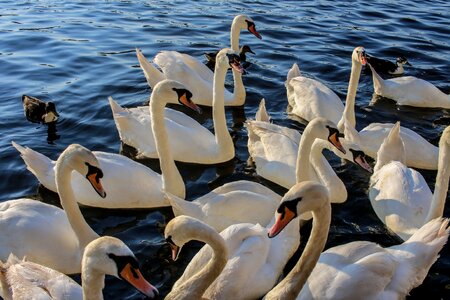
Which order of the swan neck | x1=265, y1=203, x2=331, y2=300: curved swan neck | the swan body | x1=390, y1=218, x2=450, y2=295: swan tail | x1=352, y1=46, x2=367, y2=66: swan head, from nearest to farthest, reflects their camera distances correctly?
the swan neck < x1=265, y1=203, x2=331, y2=300: curved swan neck < x1=390, y1=218, x2=450, y2=295: swan tail < x1=352, y1=46, x2=367, y2=66: swan head < the swan body

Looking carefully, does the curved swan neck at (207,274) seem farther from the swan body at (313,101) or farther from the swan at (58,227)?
the swan body at (313,101)

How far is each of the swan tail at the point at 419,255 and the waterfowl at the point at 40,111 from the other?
6.61 meters

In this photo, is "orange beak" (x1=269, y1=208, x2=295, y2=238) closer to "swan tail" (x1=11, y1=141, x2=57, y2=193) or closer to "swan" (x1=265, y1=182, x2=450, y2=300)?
"swan" (x1=265, y1=182, x2=450, y2=300)

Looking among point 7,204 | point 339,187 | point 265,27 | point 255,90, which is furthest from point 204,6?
point 7,204

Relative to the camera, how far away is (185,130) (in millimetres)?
10133

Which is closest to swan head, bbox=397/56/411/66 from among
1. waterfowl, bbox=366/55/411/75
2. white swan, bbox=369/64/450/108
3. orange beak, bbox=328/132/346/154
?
waterfowl, bbox=366/55/411/75

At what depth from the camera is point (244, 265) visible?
272 inches

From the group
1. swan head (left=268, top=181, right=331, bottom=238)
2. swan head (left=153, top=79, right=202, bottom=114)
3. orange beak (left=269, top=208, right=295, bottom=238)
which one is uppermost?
swan head (left=153, top=79, right=202, bottom=114)

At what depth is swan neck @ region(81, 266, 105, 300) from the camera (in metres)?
5.69

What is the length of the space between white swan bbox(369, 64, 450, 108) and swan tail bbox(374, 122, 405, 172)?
3.40 metres

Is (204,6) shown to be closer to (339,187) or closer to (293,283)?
(339,187)

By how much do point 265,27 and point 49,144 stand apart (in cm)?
884

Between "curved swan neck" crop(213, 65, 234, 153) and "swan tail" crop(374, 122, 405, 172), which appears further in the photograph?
"curved swan neck" crop(213, 65, 234, 153)

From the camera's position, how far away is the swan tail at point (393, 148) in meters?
9.41
